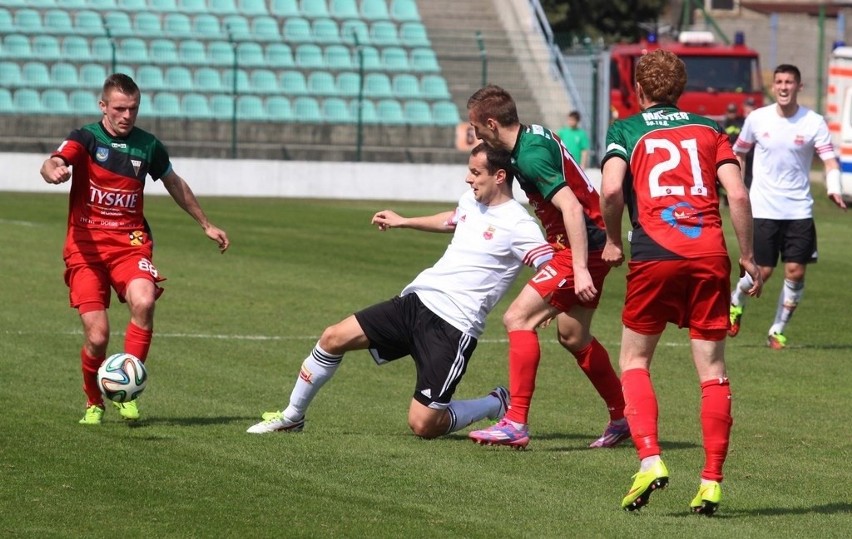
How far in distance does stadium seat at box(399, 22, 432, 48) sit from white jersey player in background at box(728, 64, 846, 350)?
76.3 ft

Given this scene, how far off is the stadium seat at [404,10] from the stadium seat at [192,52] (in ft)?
17.3

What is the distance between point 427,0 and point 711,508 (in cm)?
3261

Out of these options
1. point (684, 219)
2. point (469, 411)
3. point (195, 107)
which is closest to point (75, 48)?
point (195, 107)

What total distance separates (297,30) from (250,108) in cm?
337

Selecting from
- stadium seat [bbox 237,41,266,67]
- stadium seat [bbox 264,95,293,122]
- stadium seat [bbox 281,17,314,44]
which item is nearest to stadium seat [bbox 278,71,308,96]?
stadium seat [bbox 264,95,293,122]

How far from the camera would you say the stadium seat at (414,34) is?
115 ft

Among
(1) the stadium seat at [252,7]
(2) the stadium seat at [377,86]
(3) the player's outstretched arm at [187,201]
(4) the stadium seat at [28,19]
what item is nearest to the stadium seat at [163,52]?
(4) the stadium seat at [28,19]

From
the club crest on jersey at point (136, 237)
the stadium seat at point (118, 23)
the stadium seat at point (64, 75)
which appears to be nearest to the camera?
the club crest on jersey at point (136, 237)

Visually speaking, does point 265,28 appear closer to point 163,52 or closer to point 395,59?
point 163,52

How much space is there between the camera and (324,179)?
29.9 metres

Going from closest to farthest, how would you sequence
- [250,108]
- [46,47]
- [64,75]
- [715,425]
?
[715,425] < [64,75] < [250,108] < [46,47]

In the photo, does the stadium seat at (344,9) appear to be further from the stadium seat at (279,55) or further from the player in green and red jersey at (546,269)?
the player in green and red jersey at (546,269)

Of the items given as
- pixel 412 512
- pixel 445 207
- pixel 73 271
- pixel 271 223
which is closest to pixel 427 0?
pixel 445 207

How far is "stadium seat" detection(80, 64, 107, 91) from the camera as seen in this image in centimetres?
3173
